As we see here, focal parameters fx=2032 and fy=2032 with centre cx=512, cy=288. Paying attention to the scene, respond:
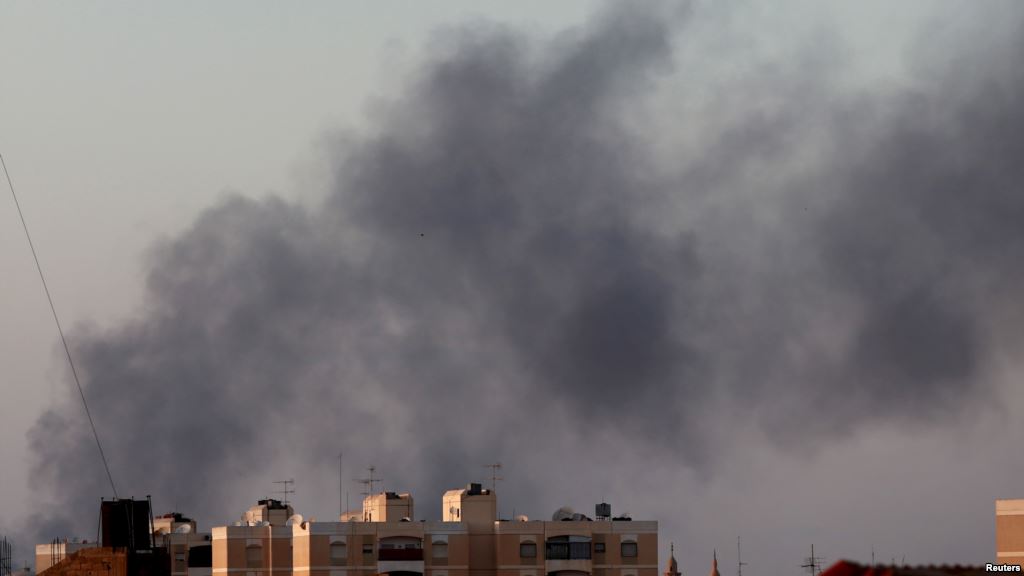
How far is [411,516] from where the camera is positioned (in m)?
190

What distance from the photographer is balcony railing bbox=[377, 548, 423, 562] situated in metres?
174

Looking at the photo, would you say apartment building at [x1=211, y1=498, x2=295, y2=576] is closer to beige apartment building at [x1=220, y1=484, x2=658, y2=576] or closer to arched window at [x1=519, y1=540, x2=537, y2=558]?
beige apartment building at [x1=220, y1=484, x2=658, y2=576]

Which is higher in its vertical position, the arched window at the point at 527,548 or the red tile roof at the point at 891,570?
the arched window at the point at 527,548

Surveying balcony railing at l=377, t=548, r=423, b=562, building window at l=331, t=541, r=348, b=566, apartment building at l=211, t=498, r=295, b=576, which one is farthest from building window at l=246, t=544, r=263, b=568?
balcony railing at l=377, t=548, r=423, b=562

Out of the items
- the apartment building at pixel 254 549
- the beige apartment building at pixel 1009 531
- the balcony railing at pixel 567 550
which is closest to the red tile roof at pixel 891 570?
the beige apartment building at pixel 1009 531

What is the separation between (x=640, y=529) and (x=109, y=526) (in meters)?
52.6

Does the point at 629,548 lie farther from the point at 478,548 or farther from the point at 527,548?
the point at 478,548

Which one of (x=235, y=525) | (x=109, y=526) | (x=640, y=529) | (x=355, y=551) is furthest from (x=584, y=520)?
(x=109, y=526)

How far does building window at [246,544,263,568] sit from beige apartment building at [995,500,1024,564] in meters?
67.5

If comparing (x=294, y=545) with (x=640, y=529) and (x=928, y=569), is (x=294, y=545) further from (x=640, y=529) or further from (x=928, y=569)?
(x=928, y=569)

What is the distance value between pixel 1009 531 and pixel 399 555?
53565 mm

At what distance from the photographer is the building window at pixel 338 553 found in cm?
17375

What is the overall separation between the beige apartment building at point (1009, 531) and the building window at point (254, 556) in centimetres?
6752

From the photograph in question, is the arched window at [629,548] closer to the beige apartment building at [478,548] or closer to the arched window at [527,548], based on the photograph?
the beige apartment building at [478,548]
